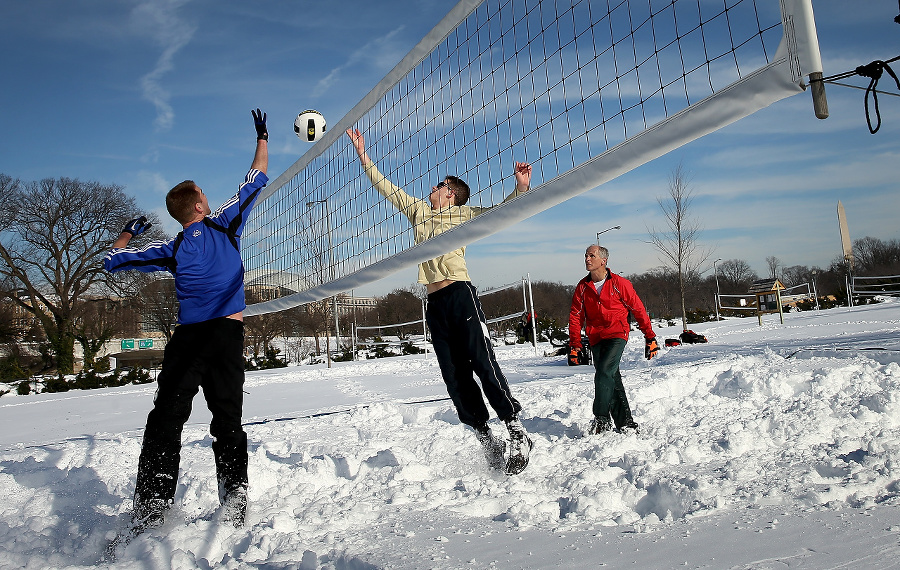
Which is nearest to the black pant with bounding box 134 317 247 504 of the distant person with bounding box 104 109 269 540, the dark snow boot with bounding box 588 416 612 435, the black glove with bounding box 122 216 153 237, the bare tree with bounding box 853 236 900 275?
the distant person with bounding box 104 109 269 540

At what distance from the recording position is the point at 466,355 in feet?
11.4

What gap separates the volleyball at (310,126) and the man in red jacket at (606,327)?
3.22 metres

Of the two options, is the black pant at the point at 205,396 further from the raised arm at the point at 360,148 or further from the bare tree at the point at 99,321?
the bare tree at the point at 99,321

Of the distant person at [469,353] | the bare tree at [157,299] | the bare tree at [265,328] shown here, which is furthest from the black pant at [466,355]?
the bare tree at [265,328]

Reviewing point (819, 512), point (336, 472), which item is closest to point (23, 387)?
point (336, 472)

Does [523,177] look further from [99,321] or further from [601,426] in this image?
[99,321]

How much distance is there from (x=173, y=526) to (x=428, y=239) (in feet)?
7.14

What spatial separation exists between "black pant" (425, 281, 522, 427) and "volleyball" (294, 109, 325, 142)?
329cm

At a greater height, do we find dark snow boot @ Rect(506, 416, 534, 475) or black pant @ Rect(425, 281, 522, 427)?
black pant @ Rect(425, 281, 522, 427)

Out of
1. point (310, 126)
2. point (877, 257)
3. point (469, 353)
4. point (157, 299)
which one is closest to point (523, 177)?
point (469, 353)

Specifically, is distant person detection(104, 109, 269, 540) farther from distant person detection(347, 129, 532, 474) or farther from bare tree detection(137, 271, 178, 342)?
bare tree detection(137, 271, 178, 342)

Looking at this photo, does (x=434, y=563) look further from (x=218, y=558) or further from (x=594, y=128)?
(x=594, y=128)

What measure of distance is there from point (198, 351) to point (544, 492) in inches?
72.7

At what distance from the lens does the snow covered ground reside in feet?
6.47
